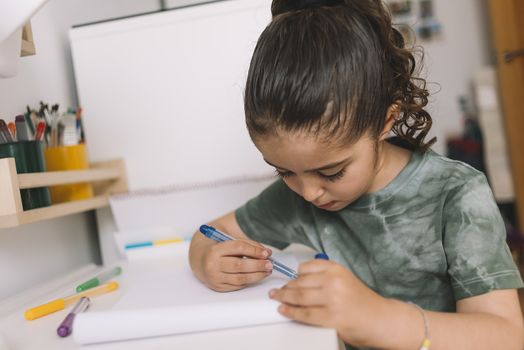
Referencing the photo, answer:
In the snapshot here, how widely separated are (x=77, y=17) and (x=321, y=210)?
638mm

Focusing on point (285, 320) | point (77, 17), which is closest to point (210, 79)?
point (77, 17)

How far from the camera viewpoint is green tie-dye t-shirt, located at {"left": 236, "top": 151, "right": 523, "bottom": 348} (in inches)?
21.8

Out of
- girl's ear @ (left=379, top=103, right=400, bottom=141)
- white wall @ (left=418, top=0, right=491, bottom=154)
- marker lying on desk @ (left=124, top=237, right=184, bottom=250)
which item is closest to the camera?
girl's ear @ (left=379, top=103, right=400, bottom=141)

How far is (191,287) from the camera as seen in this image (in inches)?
24.0

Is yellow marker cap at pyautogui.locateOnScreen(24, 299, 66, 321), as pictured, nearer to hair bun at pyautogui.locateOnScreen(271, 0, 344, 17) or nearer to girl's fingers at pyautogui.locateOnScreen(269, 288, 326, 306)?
girl's fingers at pyautogui.locateOnScreen(269, 288, 326, 306)

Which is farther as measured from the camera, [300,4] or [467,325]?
[300,4]

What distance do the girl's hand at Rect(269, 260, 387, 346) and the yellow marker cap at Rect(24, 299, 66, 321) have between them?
1.08 feet

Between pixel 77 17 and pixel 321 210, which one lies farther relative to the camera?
pixel 77 17

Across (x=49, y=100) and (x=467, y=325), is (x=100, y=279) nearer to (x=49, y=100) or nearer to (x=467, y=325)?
(x=49, y=100)

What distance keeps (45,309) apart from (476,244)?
1.72 ft

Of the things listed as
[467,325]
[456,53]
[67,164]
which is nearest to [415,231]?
[467,325]

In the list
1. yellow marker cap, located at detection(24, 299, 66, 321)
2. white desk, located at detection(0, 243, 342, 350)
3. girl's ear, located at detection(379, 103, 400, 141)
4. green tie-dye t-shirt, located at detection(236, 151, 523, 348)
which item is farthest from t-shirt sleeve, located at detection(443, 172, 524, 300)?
yellow marker cap, located at detection(24, 299, 66, 321)

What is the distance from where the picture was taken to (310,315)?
0.43 m

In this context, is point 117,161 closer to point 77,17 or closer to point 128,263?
point 128,263
